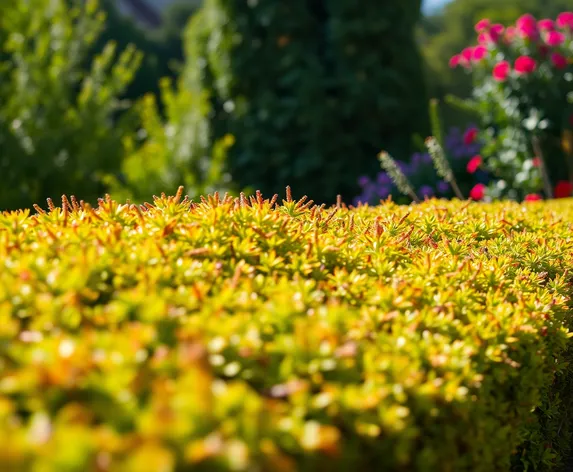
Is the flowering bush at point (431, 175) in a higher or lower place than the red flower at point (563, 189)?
higher

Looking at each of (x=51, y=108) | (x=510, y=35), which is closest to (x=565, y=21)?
(x=510, y=35)

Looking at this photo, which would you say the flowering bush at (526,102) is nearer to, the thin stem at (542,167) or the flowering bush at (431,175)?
the thin stem at (542,167)

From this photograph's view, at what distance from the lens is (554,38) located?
9297 mm

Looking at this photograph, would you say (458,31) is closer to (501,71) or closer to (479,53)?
(479,53)

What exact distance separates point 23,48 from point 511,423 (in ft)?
28.3

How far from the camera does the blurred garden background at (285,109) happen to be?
9594 millimetres

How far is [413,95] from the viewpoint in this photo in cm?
1169

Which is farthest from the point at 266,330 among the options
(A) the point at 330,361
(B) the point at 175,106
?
(B) the point at 175,106

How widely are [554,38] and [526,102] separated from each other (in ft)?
2.78

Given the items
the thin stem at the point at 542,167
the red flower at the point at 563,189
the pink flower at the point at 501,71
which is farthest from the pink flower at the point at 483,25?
the red flower at the point at 563,189

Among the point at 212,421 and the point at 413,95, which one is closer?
the point at 212,421

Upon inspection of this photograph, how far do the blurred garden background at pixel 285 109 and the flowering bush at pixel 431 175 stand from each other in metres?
0.03

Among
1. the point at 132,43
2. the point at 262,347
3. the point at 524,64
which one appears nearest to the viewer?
the point at 262,347

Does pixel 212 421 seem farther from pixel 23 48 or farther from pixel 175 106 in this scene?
pixel 175 106
